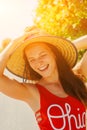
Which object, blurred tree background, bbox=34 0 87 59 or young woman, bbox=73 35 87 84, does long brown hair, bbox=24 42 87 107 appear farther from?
blurred tree background, bbox=34 0 87 59

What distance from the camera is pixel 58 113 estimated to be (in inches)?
83.2

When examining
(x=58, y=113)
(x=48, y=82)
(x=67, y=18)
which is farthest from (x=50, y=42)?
(x=67, y=18)

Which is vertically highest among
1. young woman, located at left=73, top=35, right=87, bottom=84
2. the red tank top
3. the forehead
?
the forehead

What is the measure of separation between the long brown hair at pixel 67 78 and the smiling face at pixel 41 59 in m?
0.08

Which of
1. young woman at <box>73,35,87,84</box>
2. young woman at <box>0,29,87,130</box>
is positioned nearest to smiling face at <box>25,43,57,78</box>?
young woman at <box>0,29,87,130</box>

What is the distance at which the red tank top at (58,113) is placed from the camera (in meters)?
2.09

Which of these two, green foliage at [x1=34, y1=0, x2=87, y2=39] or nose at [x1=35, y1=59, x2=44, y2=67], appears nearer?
nose at [x1=35, y1=59, x2=44, y2=67]

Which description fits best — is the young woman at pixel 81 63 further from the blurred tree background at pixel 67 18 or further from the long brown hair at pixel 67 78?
the blurred tree background at pixel 67 18

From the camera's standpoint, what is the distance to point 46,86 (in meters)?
2.28

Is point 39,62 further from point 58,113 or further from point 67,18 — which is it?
point 67,18

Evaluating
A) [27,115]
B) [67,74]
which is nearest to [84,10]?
[27,115]

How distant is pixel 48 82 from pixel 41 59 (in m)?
0.16

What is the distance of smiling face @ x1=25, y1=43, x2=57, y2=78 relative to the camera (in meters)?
2.21

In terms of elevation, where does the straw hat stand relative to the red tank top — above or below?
above
